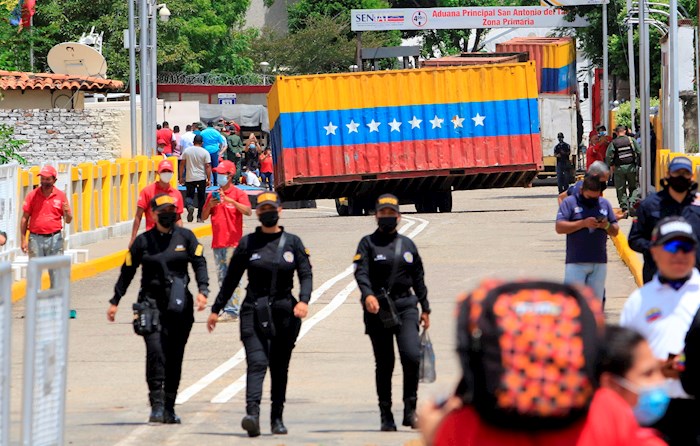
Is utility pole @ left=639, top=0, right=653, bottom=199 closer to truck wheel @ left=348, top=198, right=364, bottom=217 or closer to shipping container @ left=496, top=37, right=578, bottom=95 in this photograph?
truck wheel @ left=348, top=198, right=364, bottom=217

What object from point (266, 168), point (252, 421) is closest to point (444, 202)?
point (266, 168)

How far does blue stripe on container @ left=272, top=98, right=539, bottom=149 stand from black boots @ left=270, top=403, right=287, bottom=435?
76.8 ft

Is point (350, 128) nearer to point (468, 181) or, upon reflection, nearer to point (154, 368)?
point (468, 181)

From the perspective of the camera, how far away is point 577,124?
5384 centimetres

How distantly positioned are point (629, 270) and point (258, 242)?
1168 cm

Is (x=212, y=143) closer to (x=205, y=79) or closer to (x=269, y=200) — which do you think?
(x=269, y=200)

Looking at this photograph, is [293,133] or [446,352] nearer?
[446,352]

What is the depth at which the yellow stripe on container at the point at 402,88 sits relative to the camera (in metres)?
→ 34.2

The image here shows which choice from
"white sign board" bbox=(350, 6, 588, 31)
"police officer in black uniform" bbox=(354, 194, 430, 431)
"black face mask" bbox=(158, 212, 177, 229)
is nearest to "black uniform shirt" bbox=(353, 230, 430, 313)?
"police officer in black uniform" bbox=(354, 194, 430, 431)

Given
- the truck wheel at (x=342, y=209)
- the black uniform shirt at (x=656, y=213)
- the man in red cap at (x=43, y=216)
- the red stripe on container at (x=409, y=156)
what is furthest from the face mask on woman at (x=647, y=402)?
the truck wheel at (x=342, y=209)

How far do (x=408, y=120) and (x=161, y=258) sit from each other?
23.0 m

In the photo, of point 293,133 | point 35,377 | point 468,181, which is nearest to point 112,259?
point 293,133

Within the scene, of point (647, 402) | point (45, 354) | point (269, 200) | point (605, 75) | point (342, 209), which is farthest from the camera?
point (605, 75)

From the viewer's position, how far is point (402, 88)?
34375 mm
